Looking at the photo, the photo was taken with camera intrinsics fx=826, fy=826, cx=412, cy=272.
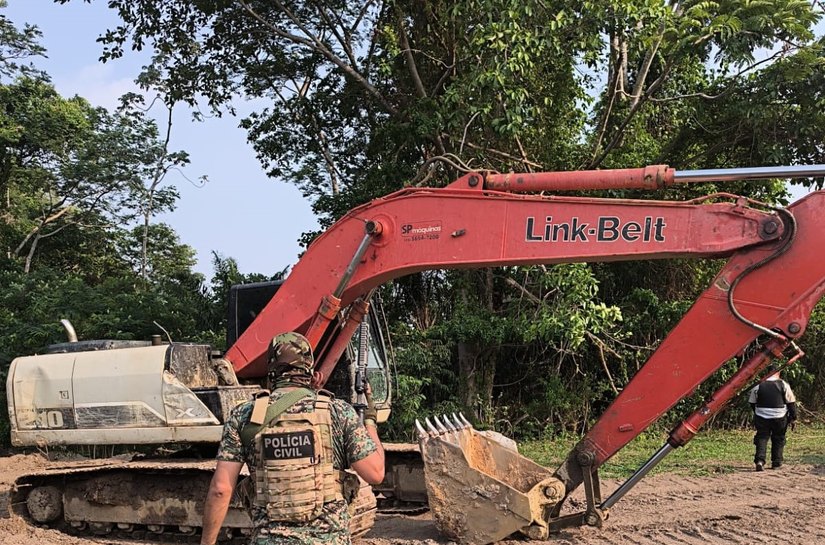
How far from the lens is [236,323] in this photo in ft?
29.8

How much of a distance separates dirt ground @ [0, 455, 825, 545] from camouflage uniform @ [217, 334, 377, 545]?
278 centimetres

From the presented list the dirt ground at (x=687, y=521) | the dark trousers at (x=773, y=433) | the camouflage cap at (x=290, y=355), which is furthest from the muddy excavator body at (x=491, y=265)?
the dark trousers at (x=773, y=433)

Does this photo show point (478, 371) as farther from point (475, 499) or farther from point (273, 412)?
point (273, 412)

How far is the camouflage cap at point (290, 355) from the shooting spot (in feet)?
11.3

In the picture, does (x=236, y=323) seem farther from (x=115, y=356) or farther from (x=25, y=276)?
(x=25, y=276)

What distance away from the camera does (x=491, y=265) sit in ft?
20.2

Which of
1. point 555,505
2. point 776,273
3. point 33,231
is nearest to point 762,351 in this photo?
point 776,273

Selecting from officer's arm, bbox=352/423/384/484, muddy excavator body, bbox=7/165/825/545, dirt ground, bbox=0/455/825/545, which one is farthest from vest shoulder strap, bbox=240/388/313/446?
dirt ground, bbox=0/455/825/545

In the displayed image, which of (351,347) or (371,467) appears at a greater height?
(351,347)

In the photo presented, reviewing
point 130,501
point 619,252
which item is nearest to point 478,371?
point 130,501

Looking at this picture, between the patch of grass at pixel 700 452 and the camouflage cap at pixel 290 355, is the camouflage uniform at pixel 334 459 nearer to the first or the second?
the camouflage cap at pixel 290 355

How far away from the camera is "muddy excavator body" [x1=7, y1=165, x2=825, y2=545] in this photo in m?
5.52

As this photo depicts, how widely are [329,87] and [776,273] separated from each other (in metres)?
11.9

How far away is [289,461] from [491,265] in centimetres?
313
